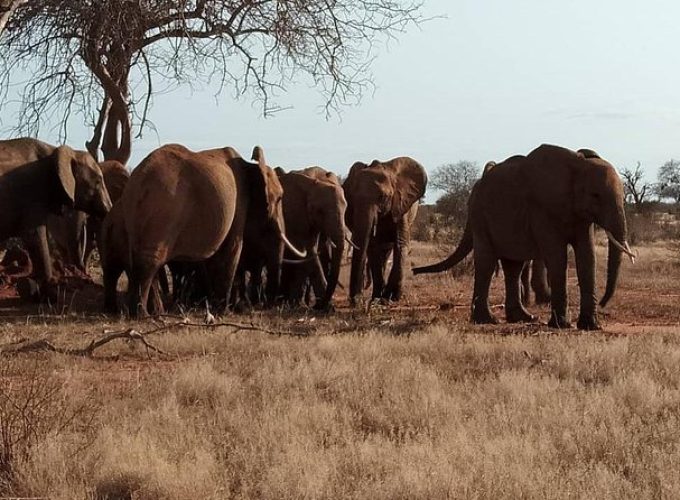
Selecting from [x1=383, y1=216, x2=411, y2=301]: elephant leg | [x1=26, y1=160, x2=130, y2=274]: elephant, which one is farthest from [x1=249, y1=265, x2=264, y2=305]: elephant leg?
[x1=383, y1=216, x2=411, y2=301]: elephant leg

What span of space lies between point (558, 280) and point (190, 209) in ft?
15.6

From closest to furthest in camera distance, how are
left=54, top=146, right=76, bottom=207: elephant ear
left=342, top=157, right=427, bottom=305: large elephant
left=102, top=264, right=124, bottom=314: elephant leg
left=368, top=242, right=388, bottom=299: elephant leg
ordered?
left=102, top=264, right=124, bottom=314: elephant leg < left=54, top=146, right=76, bottom=207: elephant ear < left=342, top=157, right=427, bottom=305: large elephant < left=368, top=242, right=388, bottom=299: elephant leg

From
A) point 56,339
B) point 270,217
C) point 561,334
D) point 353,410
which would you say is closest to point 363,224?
point 270,217

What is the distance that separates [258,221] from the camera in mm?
13953

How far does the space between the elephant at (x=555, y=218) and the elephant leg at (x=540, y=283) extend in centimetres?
338

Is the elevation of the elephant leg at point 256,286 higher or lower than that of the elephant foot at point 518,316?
higher

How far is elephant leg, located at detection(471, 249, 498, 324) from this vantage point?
42.8 ft

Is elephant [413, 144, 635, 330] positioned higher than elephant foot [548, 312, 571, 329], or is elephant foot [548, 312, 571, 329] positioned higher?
elephant [413, 144, 635, 330]

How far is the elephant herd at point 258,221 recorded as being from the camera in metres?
11.8

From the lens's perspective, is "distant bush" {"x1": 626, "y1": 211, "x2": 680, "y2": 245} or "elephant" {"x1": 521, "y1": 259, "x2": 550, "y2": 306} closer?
"elephant" {"x1": 521, "y1": 259, "x2": 550, "y2": 306}

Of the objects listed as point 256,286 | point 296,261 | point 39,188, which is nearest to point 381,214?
point 296,261

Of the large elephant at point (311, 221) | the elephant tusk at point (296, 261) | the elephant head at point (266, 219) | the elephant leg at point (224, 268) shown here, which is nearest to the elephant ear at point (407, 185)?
the large elephant at point (311, 221)

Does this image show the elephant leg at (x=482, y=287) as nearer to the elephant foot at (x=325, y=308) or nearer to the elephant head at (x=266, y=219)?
the elephant foot at (x=325, y=308)

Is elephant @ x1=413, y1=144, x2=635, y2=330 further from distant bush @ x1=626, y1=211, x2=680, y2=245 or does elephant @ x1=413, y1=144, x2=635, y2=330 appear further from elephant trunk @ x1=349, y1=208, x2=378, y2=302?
distant bush @ x1=626, y1=211, x2=680, y2=245
